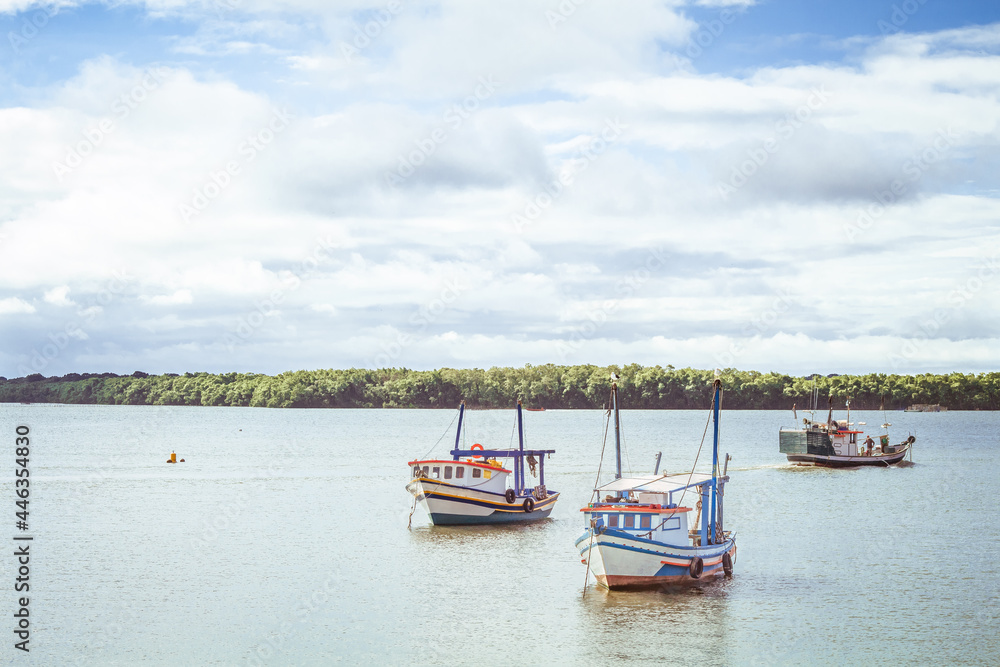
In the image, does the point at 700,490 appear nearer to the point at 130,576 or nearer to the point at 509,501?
the point at 509,501

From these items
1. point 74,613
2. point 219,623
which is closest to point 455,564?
point 219,623

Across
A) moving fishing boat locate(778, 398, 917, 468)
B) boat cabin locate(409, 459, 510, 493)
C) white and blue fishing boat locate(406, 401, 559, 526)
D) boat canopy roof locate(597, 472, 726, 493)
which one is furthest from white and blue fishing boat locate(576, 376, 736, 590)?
moving fishing boat locate(778, 398, 917, 468)

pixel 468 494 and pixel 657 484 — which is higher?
pixel 657 484

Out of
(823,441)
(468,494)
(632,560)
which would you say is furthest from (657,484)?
(823,441)

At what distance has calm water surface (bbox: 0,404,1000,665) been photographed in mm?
32094

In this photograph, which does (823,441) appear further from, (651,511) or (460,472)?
(651,511)

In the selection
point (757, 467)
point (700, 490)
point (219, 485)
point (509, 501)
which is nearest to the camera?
point (700, 490)

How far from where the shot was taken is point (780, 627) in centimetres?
3494

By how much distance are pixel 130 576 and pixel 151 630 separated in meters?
10.2

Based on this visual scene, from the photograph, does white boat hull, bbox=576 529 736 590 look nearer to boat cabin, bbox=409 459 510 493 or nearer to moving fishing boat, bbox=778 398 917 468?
boat cabin, bbox=409 459 510 493

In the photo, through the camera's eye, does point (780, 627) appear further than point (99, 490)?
No

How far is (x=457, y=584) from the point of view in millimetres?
41906

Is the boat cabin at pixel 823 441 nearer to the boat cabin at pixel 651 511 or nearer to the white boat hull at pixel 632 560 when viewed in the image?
the boat cabin at pixel 651 511

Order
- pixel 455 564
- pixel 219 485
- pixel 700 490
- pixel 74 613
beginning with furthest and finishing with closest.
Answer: pixel 219 485 < pixel 455 564 < pixel 700 490 < pixel 74 613
